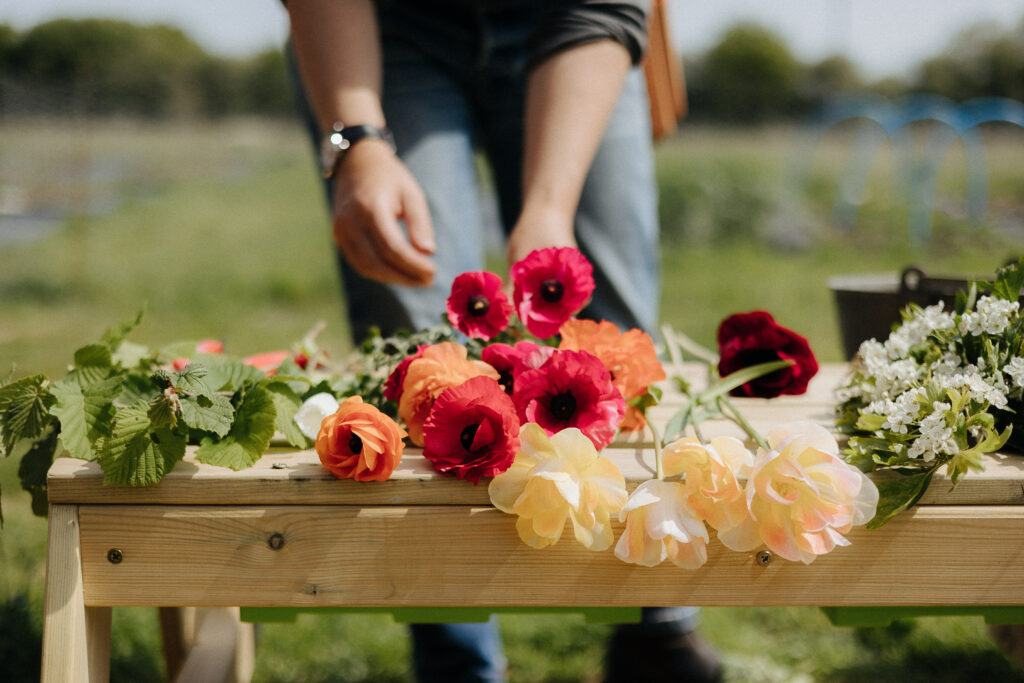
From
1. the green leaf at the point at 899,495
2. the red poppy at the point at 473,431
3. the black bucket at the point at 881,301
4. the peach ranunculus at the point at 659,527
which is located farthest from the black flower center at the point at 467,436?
the black bucket at the point at 881,301

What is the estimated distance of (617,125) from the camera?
50.3 inches

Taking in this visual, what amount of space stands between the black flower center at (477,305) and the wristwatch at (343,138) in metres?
0.31

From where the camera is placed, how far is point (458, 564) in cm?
72

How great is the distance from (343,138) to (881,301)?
75cm

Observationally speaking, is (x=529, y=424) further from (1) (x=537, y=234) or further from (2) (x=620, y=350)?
(1) (x=537, y=234)

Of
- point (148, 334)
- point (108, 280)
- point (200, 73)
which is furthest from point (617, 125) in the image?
point (200, 73)

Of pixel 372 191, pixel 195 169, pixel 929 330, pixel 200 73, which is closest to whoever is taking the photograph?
pixel 929 330

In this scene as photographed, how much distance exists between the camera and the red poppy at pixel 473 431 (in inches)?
26.6

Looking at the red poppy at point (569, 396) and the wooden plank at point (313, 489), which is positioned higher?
the red poppy at point (569, 396)

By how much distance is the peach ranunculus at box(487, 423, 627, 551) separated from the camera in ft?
2.13

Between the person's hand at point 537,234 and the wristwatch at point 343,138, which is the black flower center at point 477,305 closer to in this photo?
the person's hand at point 537,234

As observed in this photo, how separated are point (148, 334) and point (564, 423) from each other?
3.73 meters

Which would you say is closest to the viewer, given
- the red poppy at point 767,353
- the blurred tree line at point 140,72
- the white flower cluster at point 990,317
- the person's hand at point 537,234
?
the white flower cluster at point 990,317

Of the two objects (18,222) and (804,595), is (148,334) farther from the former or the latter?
(804,595)
